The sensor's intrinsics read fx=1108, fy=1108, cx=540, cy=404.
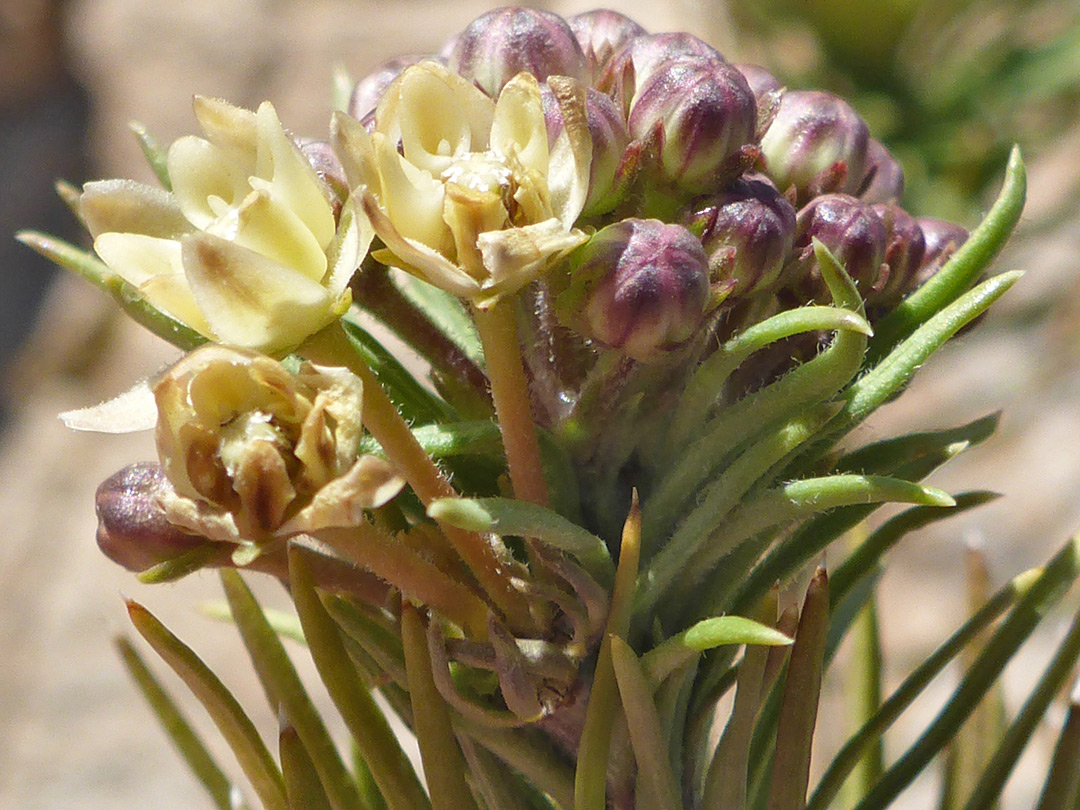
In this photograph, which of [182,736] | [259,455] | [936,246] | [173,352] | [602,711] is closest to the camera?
[259,455]

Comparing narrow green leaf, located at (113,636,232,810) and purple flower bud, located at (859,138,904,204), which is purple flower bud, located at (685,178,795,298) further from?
narrow green leaf, located at (113,636,232,810)

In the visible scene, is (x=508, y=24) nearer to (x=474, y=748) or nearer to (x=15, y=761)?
(x=474, y=748)

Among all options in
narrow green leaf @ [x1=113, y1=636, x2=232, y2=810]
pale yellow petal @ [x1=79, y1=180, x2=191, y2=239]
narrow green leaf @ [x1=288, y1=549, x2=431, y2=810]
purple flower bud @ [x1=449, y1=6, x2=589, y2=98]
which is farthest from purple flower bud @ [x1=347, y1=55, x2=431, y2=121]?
narrow green leaf @ [x1=113, y1=636, x2=232, y2=810]

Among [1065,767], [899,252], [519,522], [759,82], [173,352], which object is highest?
[173,352]

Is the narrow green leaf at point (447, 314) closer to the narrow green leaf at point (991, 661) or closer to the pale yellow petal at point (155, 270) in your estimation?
the pale yellow petal at point (155, 270)

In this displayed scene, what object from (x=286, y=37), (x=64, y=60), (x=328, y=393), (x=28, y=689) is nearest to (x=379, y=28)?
(x=286, y=37)

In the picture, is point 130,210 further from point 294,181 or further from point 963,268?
point 963,268

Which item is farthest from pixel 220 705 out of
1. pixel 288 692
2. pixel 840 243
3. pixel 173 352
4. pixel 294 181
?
pixel 173 352
